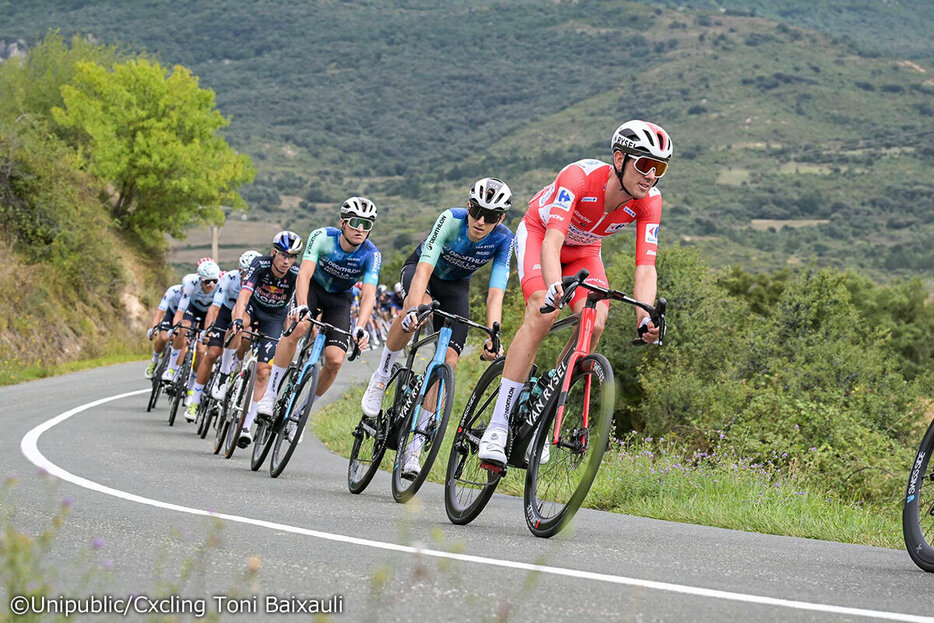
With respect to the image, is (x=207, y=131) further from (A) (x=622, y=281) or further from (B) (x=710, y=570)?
(B) (x=710, y=570)

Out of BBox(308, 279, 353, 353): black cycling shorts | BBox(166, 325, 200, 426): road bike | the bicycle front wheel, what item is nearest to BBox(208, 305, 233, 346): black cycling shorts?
BBox(166, 325, 200, 426): road bike

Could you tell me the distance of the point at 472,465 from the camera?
24.0 ft

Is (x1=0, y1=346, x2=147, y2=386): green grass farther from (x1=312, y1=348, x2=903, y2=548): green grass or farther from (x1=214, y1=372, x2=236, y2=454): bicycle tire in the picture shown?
(x1=312, y1=348, x2=903, y2=548): green grass

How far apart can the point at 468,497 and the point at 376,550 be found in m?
1.54

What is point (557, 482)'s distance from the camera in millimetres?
6520

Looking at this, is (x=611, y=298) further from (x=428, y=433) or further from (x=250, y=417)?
(x=250, y=417)

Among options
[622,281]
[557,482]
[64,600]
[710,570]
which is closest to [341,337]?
[557,482]

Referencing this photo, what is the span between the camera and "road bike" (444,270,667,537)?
618 cm

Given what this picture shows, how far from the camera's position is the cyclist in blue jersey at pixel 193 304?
1678 cm

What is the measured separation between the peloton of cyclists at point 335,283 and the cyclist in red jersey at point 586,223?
308 cm

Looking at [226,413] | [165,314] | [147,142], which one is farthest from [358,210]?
[147,142]

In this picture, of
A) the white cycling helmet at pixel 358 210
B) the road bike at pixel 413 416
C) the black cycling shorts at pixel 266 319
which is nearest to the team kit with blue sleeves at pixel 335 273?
the white cycling helmet at pixel 358 210

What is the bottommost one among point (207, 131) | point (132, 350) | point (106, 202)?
point (132, 350)

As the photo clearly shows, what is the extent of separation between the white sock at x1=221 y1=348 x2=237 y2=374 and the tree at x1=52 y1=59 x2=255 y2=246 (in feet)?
110
